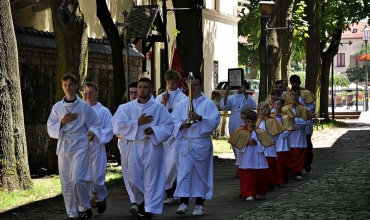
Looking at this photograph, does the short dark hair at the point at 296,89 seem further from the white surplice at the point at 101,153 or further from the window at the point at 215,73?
the window at the point at 215,73

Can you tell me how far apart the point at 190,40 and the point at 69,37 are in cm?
489

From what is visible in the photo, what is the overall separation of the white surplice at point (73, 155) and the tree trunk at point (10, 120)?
113 inches

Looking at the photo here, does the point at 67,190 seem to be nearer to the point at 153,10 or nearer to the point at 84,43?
the point at 84,43

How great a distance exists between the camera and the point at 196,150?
12.9 metres

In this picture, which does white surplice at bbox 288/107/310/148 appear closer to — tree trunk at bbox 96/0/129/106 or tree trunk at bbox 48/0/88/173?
tree trunk at bbox 96/0/129/106

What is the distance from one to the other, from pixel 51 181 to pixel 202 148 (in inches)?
178

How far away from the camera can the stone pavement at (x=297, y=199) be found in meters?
12.3

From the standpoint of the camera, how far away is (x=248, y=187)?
1430 centimetres

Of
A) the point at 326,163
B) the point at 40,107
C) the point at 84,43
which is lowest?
the point at 326,163

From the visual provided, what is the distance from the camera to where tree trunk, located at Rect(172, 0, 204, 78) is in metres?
21.5

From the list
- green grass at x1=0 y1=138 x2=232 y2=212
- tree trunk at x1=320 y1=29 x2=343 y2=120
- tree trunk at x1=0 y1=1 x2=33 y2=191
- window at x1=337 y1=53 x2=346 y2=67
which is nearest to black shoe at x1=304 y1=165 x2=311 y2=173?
green grass at x1=0 y1=138 x2=232 y2=212

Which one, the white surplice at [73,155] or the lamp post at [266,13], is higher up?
the lamp post at [266,13]

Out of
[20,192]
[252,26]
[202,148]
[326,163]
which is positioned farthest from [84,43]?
[252,26]

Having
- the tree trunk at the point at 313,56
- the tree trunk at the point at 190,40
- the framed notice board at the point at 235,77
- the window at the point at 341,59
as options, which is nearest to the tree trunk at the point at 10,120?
the tree trunk at the point at 190,40
